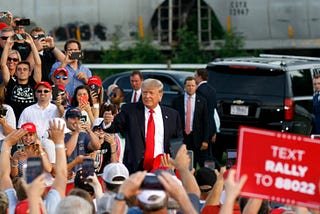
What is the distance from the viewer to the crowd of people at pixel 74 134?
32.5 ft

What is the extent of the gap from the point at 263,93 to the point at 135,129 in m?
7.37

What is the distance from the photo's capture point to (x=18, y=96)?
48.7ft

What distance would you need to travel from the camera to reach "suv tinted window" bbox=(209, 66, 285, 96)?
21.1m

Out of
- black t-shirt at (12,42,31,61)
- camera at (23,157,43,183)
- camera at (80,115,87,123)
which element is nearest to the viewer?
camera at (23,157,43,183)

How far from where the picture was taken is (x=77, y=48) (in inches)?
619

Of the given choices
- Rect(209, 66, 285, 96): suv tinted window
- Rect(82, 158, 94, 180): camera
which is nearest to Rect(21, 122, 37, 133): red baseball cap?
Rect(82, 158, 94, 180): camera

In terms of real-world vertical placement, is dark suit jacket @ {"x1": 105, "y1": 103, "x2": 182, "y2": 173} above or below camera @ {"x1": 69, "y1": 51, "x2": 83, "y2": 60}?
below

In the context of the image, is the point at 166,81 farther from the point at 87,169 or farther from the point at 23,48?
the point at 87,169

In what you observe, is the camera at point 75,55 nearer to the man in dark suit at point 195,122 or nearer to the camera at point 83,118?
the camera at point 83,118

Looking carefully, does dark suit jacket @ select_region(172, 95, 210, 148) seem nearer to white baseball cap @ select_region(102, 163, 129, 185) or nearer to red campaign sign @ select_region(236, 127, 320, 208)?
white baseball cap @ select_region(102, 163, 129, 185)

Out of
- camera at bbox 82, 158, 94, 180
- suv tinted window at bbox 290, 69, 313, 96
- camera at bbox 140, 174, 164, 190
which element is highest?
camera at bbox 140, 174, 164, 190

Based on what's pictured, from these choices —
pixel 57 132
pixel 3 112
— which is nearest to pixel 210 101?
pixel 3 112

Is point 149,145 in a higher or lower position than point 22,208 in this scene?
lower

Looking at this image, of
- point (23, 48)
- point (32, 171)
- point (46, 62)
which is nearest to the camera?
point (32, 171)
